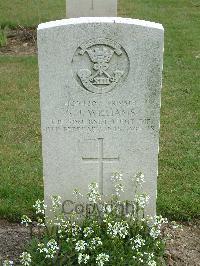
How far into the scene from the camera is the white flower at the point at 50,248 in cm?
378

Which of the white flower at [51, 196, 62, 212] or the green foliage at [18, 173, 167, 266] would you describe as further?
the white flower at [51, 196, 62, 212]

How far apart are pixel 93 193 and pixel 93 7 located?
22.6 ft

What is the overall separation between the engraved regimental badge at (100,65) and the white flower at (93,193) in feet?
2.41

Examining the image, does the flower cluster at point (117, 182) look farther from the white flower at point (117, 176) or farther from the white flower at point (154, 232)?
the white flower at point (154, 232)

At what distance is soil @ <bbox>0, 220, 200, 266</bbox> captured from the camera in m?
4.39

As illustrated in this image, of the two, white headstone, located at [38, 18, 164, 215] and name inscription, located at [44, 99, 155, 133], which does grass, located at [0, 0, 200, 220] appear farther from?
name inscription, located at [44, 99, 155, 133]

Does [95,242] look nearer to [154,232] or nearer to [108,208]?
[108,208]

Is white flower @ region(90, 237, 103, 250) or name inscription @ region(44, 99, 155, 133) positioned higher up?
name inscription @ region(44, 99, 155, 133)

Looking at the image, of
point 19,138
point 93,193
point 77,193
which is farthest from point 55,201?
point 19,138

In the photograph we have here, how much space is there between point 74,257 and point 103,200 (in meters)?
0.62

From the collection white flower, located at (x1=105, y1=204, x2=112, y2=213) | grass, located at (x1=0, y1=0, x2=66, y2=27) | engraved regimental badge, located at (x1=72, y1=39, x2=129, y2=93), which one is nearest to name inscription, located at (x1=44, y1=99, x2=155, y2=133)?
engraved regimental badge, located at (x1=72, y1=39, x2=129, y2=93)

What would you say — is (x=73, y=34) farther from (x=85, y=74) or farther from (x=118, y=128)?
(x=118, y=128)

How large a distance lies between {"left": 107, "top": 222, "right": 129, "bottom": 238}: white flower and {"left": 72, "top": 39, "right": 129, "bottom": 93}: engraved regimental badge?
38.4 inches

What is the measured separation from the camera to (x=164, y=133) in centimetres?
677
